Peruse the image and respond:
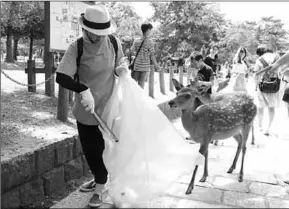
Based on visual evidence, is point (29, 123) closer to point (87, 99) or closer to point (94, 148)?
point (94, 148)

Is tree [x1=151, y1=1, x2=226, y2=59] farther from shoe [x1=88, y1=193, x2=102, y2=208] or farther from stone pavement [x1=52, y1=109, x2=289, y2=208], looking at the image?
shoe [x1=88, y1=193, x2=102, y2=208]

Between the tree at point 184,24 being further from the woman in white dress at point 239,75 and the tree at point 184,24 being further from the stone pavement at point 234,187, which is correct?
the stone pavement at point 234,187

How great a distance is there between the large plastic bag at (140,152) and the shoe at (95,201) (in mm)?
228

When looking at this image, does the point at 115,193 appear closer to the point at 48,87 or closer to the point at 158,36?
the point at 48,87

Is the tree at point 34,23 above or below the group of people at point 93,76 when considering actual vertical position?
above

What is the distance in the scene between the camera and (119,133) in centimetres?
329

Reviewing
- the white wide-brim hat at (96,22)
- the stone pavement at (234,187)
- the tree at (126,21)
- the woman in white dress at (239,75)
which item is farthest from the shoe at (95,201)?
the tree at (126,21)

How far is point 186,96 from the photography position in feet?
13.0

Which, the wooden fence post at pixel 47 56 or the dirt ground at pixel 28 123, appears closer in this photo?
the dirt ground at pixel 28 123

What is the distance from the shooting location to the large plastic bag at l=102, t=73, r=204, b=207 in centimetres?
303

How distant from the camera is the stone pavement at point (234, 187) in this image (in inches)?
137

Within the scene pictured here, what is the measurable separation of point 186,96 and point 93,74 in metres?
1.19

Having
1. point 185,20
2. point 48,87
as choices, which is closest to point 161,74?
point 48,87

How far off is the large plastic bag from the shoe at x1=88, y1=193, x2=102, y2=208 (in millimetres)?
228
